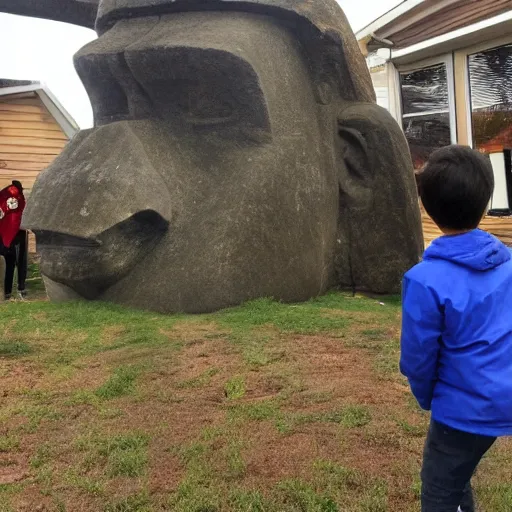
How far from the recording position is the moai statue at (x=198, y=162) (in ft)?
13.9

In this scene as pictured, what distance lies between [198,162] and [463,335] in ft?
10.4

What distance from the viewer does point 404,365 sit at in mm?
1706

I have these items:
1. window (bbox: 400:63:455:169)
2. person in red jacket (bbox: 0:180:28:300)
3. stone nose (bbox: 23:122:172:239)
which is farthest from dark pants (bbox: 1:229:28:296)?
window (bbox: 400:63:455:169)

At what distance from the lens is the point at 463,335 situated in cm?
165

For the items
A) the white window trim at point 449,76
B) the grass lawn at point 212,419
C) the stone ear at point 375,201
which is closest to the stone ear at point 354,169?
the stone ear at point 375,201

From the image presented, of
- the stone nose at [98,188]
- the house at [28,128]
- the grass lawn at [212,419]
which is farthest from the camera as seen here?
the house at [28,128]

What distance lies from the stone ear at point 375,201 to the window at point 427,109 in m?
3.08

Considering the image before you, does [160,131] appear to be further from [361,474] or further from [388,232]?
[361,474]

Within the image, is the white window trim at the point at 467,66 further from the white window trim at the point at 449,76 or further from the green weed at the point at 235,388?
the green weed at the point at 235,388

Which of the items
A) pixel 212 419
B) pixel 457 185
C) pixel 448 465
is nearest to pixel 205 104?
pixel 212 419

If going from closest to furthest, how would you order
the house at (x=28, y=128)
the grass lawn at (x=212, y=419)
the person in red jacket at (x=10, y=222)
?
1. the grass lawn at (x=212, y=419)
2. the person in red jacket at (x=10, y=222)
3. the house at (x=28, y=128)

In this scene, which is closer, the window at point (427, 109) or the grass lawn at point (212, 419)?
the grass lawn at point (212, 419)

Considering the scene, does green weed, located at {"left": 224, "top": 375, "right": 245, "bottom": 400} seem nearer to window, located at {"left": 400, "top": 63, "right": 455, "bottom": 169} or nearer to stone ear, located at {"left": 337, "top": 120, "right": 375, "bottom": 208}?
stone ear, located at {"left": 337, "top": 120, "right": 375, "bottom": 208}

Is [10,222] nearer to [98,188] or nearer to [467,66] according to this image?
[98,188]
